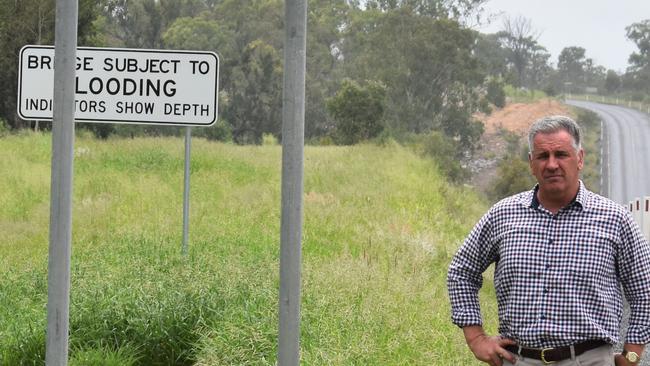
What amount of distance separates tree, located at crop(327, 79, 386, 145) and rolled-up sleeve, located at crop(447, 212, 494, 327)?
43.3 m

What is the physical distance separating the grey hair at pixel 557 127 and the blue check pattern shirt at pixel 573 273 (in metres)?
0.17

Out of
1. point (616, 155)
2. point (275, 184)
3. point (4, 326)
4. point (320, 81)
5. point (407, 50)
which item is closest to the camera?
point (4, 326)

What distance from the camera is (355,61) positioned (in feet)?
194

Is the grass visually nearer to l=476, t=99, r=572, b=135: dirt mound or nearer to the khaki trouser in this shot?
the khaki trouser

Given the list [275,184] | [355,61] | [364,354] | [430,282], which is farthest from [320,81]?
[364,354]

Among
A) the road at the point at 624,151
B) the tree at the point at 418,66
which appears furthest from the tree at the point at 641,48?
the tree at the point at 418,66

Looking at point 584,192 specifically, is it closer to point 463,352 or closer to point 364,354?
point 364,354

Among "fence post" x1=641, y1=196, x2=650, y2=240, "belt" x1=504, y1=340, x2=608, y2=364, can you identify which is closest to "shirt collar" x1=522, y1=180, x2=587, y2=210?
"belt" x1=504, y1=340, x2=608, y2=364

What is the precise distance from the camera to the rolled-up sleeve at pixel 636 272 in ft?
12.8

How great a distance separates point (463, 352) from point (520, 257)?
13.5ft

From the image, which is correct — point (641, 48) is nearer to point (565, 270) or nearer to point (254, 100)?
point (254, 100)

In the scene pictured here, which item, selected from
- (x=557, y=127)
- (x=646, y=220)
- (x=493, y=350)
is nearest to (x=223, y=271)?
(x=493, y=350)

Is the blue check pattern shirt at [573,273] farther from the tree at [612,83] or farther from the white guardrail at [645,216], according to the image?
the tree at [612,83]

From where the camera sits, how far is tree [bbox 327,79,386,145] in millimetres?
47625
